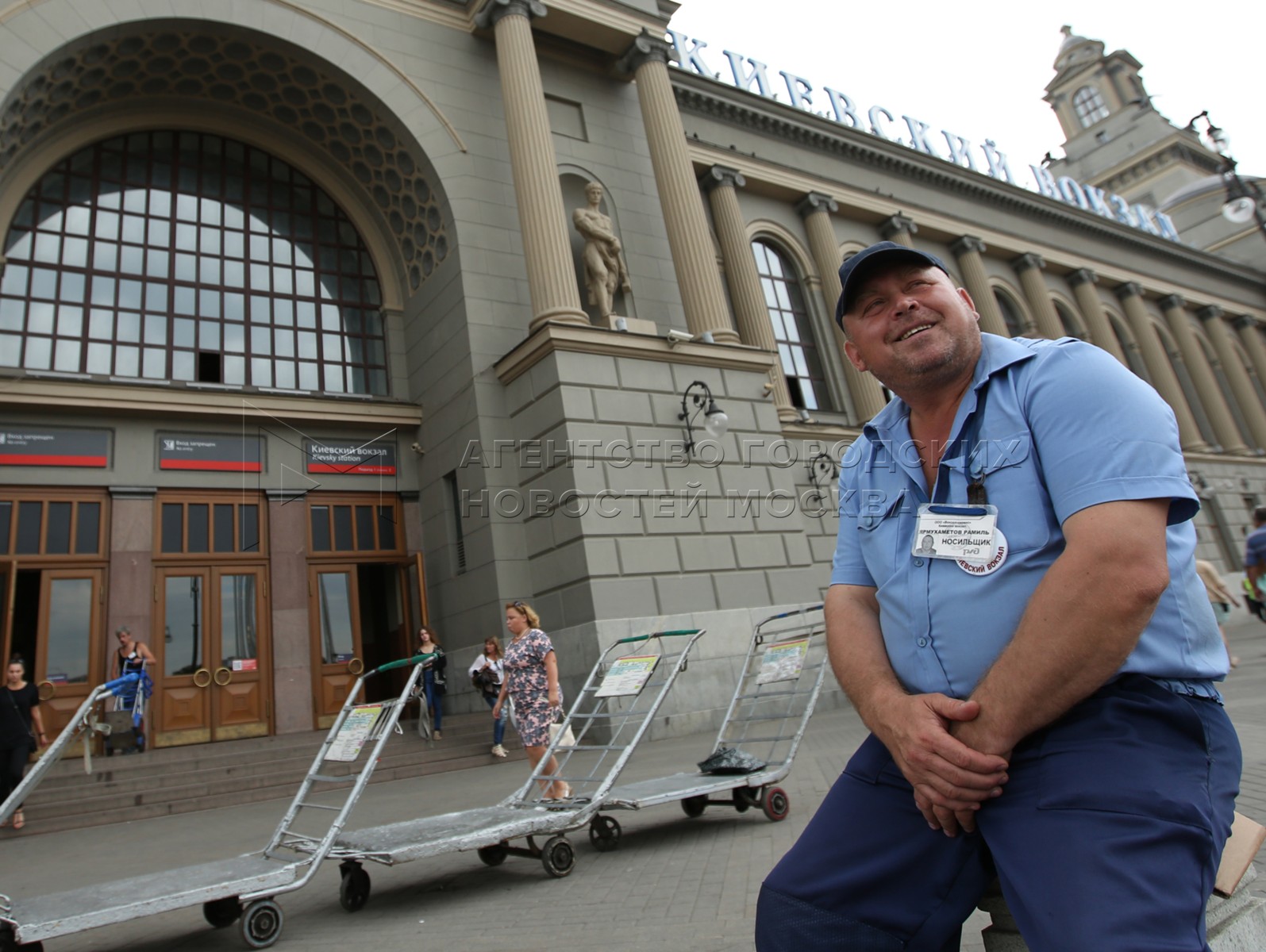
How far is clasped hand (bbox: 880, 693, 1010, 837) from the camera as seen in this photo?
4.95 feet

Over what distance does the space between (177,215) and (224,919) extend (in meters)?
14.6

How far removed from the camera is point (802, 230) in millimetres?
23547

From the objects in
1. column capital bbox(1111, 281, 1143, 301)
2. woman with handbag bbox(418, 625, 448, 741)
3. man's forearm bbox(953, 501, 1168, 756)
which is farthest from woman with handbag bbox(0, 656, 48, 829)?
column capital bbox(1111, 281, 1143, 301)

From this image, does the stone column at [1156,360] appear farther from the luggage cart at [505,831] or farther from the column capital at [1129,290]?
the luggage cart at [505,831]

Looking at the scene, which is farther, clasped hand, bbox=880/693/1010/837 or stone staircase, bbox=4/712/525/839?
stone staircase, bbox=4/712/525/839

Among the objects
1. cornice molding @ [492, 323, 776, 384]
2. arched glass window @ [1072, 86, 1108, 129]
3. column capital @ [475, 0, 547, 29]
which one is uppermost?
arched glass window @ [1072, 86, 1108, 129]

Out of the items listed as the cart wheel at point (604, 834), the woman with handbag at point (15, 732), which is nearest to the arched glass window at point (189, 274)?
the woman with handbag at point (15, 732)

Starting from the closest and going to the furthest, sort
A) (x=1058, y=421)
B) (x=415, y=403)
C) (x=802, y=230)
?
1. (x=1058, y=421)
2. (x=415, y=403)
3. (x=802, y=230)

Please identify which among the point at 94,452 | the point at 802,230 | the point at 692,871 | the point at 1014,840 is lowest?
the point at 692,871

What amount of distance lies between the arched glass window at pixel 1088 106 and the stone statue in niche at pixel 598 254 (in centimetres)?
5496

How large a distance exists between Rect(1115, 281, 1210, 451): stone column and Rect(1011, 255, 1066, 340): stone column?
5308 mm

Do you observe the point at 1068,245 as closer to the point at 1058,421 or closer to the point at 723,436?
the point at 723,436

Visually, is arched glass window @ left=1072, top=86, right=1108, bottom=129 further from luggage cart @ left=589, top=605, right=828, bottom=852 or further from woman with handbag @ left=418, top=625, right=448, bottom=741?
luggage cart @ left=589, top=605, right=828, bottom=852

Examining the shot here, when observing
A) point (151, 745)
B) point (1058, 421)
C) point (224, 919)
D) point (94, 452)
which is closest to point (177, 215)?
point (94, 452)
